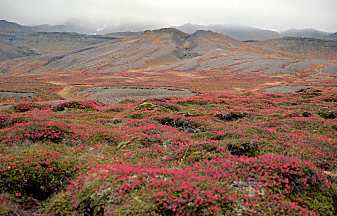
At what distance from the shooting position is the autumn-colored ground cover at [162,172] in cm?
1250

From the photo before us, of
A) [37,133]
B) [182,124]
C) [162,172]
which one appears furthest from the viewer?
[182,124]

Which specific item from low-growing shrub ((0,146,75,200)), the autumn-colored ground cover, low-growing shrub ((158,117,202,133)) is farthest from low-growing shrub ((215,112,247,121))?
low-growing shrub ((0,146,75,200))

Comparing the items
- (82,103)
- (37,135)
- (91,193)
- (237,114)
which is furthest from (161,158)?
(82,103)

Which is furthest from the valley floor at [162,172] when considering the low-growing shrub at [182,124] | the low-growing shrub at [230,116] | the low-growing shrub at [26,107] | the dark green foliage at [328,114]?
the low-growing shrub at [26,107]

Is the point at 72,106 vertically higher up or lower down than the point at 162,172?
lower down

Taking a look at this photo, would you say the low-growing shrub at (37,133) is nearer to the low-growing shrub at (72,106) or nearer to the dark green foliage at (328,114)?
the low-growing shrub at (72,106)

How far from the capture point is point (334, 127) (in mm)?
28844

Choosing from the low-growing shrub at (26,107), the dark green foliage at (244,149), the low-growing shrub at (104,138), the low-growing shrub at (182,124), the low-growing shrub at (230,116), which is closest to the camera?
the dark green foliage at (244,149)

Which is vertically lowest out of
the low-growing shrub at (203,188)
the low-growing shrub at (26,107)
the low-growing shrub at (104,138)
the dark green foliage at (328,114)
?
the low-growing shrub at (26,107)

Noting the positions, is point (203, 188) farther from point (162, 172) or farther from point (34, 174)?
point (34, 174)

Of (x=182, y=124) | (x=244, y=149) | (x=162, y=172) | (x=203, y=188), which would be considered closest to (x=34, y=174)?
(x=162, y=172)

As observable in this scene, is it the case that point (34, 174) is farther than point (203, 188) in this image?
Yes

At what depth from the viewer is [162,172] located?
1459 centimetres

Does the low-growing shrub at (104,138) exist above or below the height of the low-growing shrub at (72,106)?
above
